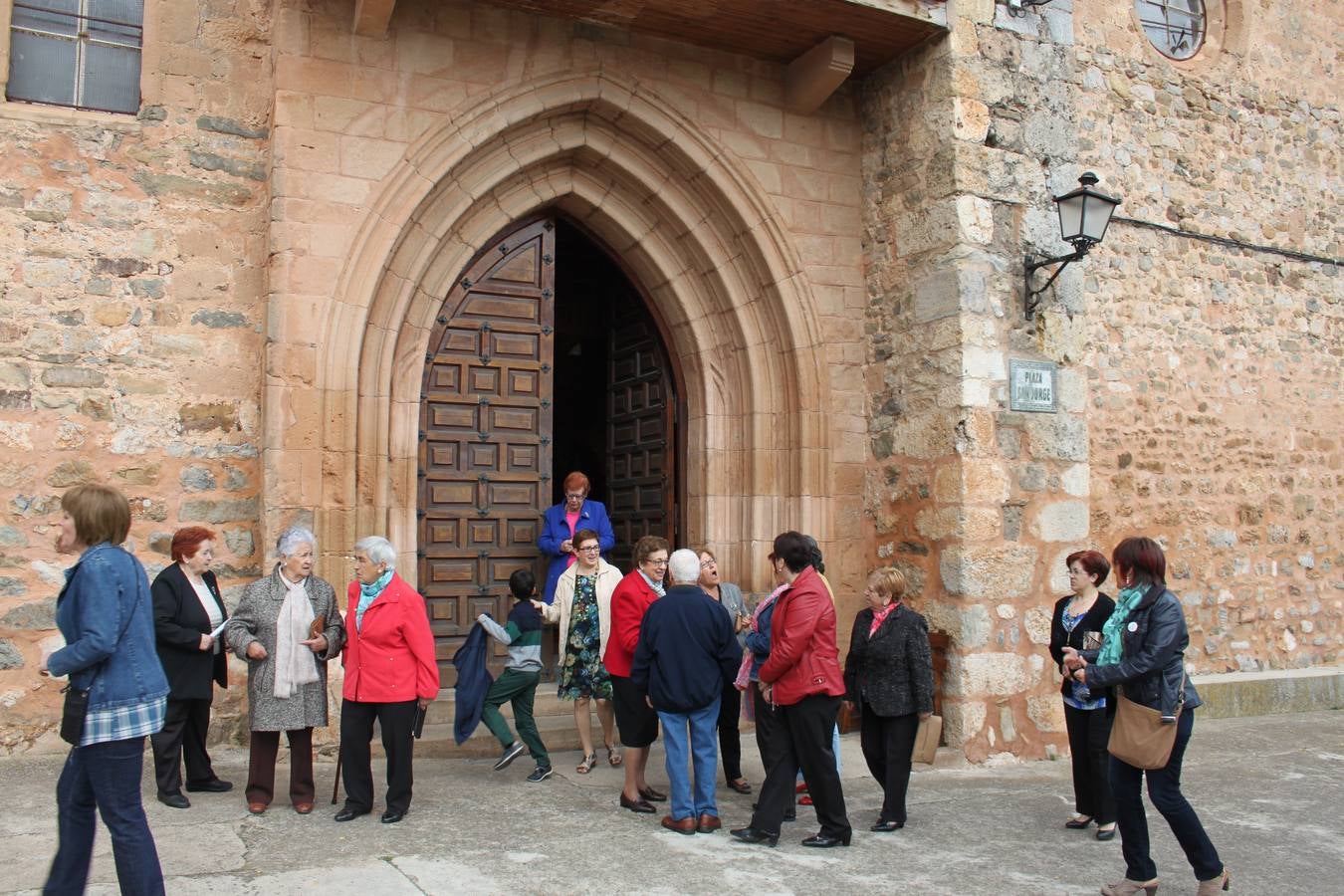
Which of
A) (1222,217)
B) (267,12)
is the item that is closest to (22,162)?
(267,12)

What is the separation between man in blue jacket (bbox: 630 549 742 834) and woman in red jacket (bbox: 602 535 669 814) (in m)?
0.20

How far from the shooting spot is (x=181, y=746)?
5.37 metres

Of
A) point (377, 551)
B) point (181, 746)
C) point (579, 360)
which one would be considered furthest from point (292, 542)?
point (579, 360)

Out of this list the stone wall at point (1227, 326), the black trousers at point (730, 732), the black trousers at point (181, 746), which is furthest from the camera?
the stone wall at point (1227, 326)

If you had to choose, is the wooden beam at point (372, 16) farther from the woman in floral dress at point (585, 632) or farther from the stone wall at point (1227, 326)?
the stone wall at point (1227, 326)

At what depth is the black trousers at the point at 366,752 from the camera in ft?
16.3

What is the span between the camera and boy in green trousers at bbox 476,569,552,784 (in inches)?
233

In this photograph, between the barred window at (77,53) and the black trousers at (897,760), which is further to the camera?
the barred window at (77,53)

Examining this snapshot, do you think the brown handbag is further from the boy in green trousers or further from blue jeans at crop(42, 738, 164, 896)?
blue jeans at crop(42, 738, 164, 896)

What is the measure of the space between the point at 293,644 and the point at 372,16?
3.54 metres

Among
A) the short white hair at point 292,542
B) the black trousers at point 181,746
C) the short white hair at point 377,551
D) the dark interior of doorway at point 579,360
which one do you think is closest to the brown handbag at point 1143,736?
the short white hair at point 377,551

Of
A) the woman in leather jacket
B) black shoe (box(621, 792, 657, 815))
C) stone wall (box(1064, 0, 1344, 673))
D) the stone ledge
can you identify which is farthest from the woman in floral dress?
stone wall (box(1064, 0, 1344, 673))

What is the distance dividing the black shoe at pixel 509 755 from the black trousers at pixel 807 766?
1683mm

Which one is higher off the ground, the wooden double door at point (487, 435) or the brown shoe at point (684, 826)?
the wooden double door at point (487, 435)
